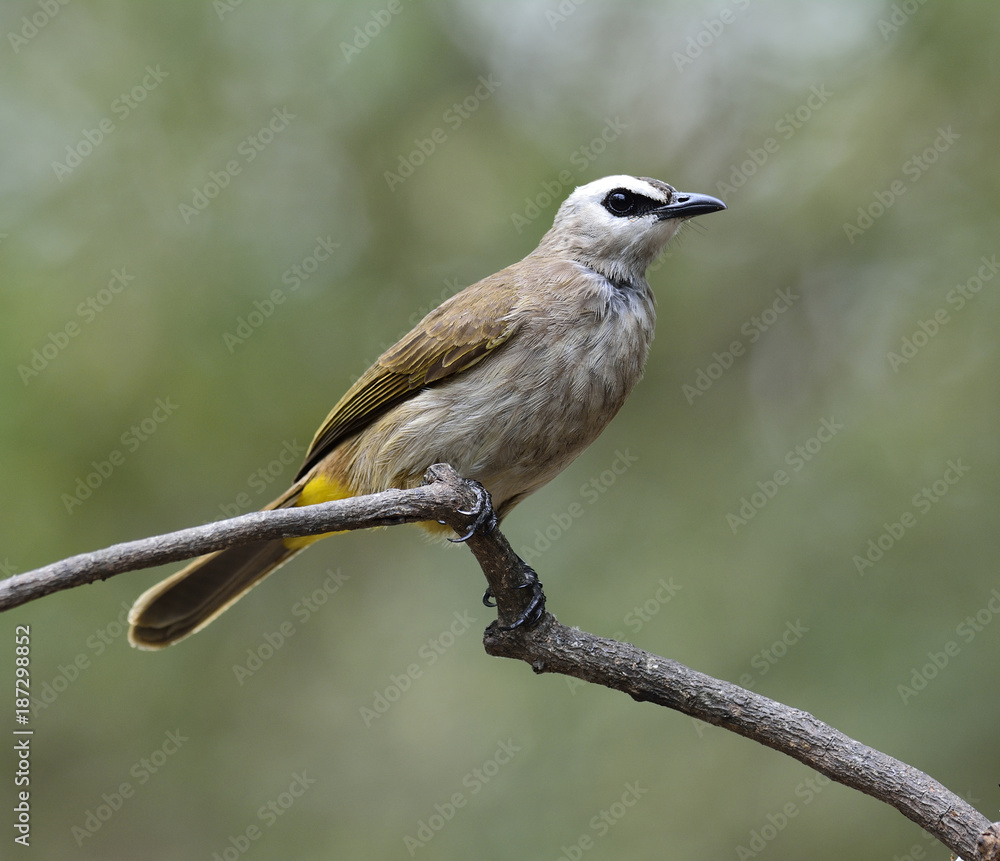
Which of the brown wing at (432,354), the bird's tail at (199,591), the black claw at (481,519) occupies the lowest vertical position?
the bird's tail at (199,591)

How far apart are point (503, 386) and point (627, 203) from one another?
121 centimetres

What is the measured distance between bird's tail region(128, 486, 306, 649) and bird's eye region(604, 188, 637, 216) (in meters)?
1.88

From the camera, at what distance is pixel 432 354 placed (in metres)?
3.79

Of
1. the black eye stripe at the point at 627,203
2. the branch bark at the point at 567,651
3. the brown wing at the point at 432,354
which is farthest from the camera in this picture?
the black eye stripe at the point at 627,203

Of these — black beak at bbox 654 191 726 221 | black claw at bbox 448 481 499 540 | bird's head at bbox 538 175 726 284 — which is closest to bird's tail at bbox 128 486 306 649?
black claw at bbox 448 481 499 540

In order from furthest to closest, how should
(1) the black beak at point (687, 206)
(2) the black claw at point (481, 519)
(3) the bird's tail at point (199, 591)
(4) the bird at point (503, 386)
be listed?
(1) the black beak at point (687, 206), (3) the bird's tail at point (199, 591), (4) the bird at point (503, 386), (2) the black claw at point (481, 519)

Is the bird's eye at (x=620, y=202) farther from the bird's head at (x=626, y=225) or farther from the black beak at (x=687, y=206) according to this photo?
the black beak at (x=687, y=206)

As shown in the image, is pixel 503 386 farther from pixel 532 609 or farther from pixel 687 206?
pixel 687 206

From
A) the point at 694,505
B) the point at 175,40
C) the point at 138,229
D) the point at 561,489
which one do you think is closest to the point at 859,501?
the point at 694,505

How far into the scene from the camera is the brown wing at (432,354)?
3699 mm

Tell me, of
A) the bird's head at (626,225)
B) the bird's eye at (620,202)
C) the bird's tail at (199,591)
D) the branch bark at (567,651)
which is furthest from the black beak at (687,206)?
the bird's tail at (199,591)

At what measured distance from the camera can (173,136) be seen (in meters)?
4.82

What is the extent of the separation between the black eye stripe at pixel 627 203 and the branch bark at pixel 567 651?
5.40ft

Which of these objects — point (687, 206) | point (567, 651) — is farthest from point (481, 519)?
point (687, 206)
